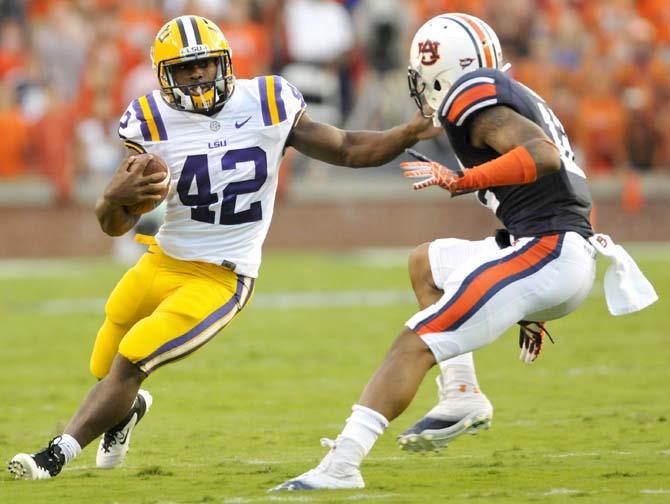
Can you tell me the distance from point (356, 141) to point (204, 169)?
62 cm

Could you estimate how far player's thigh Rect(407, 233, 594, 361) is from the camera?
15.7ft

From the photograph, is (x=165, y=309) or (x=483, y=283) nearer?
(x=483, y=283)

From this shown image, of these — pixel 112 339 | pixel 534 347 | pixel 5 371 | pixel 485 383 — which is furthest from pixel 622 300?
pixel 5 371

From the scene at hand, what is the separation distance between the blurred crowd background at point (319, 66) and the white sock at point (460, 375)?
846 centimetres

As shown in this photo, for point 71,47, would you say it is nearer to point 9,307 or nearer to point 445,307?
point 9,307

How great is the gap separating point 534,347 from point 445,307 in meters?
0.77

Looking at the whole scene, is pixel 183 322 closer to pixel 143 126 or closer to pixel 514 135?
pixel 143 126

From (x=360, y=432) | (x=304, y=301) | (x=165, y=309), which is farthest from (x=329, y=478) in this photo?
(x=304, y=301)

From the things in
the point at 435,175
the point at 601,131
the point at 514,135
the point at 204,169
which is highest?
the point at 601,131

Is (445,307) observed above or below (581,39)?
below

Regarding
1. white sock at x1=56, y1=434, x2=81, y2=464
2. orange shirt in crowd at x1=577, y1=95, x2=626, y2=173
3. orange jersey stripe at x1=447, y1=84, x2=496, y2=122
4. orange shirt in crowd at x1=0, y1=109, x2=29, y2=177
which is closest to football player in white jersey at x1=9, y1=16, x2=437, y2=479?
white sock at x1=56, y1=434, x2=81, y2=464

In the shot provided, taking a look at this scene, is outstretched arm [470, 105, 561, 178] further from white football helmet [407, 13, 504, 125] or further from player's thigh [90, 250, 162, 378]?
player's thigh [90, 250, 162, 378]

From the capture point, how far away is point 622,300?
5.03m

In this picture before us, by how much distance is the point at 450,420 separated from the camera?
531cm
